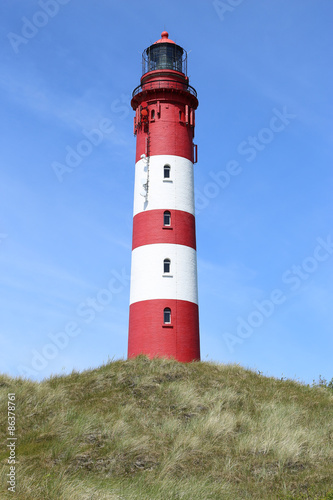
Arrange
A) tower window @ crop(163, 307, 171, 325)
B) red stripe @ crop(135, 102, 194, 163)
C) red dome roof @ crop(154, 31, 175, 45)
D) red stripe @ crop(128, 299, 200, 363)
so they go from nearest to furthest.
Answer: red stripe @ crop(128, 299, 200, 363) → tower window @ crop(163, 307, 171, 325) → red stripe @ crop(135, 102, 194, 163) → red dome roof @ crop(154, 31, 175, 45)

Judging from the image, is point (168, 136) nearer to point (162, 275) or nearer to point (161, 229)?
point (161, 229)

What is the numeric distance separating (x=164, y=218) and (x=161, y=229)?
63cm

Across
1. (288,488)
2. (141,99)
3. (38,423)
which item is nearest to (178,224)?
(141,99)

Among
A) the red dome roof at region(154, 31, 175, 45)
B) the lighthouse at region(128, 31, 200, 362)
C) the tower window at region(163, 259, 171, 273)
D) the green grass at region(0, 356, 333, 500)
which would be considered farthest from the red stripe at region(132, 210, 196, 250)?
the red dome roof at region(154, 31, 175, 45)

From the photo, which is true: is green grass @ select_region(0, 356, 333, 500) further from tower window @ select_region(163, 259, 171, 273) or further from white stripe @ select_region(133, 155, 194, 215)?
white stripe @ select_region(133, 155, 194, 215)

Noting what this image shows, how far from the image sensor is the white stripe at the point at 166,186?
77.5ft

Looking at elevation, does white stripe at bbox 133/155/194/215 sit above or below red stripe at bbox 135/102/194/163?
below

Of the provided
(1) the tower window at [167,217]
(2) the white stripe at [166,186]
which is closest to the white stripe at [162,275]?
(1) the tower window at [167,217]

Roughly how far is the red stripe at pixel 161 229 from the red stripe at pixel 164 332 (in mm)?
2706

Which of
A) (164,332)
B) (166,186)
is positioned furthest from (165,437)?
(166,186)

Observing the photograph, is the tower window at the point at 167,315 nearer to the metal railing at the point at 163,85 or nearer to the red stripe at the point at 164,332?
the red stripe at the point at 164,332

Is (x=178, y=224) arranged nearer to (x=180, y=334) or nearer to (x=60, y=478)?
(x=180, y=334)

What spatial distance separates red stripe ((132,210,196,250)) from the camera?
23.1 metres

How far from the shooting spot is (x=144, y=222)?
23.6 m
